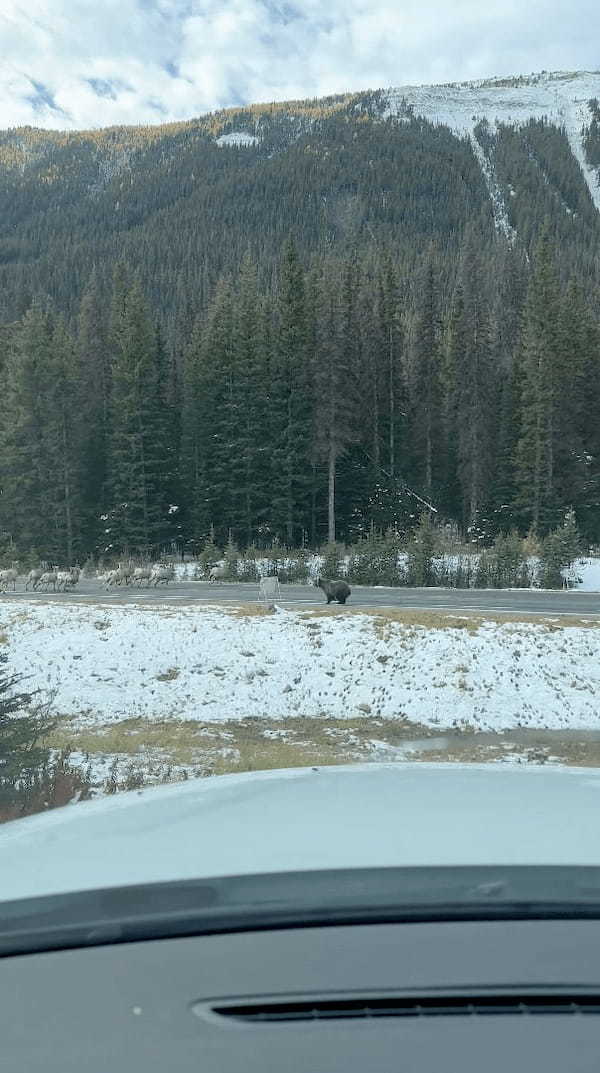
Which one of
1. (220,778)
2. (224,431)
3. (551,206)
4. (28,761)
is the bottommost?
(28,761)

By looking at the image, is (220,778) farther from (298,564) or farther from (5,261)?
(5,261)

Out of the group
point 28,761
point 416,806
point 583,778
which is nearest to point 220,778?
point 416,806

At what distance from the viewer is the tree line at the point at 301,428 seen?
4238cm

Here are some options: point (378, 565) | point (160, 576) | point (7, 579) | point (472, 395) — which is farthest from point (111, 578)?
point (472, 395)

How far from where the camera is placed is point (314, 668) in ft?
50.6

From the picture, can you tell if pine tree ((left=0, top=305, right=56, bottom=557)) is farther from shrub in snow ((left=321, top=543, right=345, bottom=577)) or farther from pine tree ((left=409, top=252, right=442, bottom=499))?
pine tree ((left=409, top=252, right=442, bottom=499))

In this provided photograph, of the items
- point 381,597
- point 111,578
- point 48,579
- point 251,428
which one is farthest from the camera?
point 251,428

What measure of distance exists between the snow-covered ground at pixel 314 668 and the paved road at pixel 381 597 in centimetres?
269

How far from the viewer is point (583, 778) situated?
2883mm

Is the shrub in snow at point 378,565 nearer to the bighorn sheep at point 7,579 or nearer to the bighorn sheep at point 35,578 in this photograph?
the bighorn sheep at point 35,578

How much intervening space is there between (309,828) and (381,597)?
789 inches

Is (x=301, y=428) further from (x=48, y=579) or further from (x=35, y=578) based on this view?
(x=48, y=579)

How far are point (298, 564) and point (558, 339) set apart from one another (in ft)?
78.8

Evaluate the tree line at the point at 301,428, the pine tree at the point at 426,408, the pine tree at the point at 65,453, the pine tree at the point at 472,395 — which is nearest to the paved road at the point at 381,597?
the tree line at the point at 301,428
